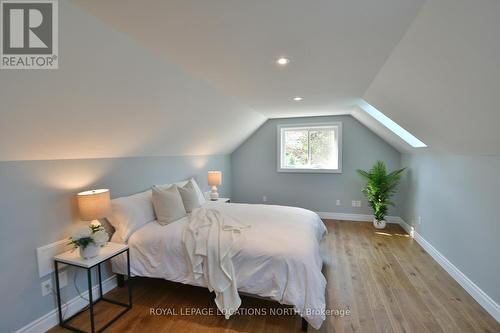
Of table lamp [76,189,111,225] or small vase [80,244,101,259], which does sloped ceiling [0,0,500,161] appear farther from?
small vase [80,244,101,259]

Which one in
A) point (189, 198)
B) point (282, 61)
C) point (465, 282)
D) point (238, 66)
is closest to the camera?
point (282, 61)

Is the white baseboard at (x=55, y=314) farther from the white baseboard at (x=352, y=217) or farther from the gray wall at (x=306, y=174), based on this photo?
the white baseboard at (x=352, y=217)

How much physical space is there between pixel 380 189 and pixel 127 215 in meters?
4.03

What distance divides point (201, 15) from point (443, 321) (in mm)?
2951

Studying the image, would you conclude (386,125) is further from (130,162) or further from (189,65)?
(130,162)

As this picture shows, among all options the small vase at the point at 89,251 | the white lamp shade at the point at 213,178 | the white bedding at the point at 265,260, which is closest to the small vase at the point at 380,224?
the white bedding at the point at 265,260

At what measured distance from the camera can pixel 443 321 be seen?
196cm

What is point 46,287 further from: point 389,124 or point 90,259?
point 389,124

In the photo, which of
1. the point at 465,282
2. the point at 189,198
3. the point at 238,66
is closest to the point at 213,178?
the point at 189,198

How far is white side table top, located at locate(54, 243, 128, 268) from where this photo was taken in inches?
72.2

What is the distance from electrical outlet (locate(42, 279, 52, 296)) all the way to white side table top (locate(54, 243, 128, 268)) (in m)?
0.21

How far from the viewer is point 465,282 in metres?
2.41

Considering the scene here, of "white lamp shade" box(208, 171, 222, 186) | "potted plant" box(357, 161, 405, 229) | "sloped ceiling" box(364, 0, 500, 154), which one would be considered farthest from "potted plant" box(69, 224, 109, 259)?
"potted plant" box(357, 161, 405, 229)

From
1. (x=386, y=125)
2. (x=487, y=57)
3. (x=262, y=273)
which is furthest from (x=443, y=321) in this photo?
(x=386, y=125)
